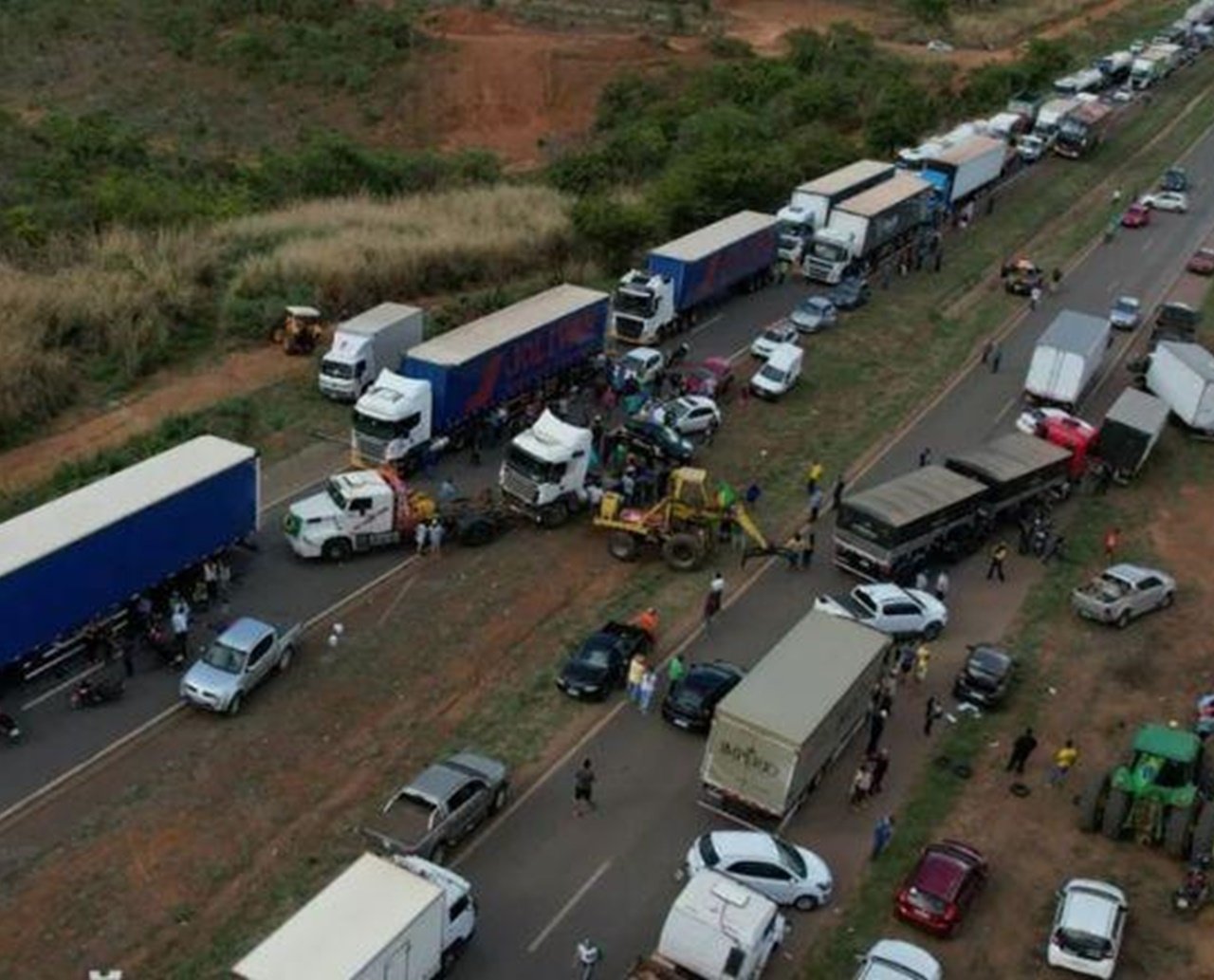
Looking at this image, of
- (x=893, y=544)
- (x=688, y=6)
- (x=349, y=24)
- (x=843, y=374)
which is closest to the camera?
(x=893, y=544)

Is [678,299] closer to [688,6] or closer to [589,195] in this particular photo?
[589,195]

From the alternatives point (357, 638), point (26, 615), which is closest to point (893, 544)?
point (357, 638)

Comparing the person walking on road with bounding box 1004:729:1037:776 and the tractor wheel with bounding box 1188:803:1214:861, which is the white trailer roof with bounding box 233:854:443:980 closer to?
the person walking on road with bounding box 1004:729:1037:776

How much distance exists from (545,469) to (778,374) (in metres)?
14.5

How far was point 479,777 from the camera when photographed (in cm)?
Answer: 2747

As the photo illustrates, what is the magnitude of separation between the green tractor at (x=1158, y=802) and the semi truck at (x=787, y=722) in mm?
5547

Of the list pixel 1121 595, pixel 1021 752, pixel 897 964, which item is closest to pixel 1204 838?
pixel 1021 752

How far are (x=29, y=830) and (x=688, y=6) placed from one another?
4494 inches

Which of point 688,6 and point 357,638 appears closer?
point 357,638

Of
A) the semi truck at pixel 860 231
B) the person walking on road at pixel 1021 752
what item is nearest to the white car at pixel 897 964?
the person walking on road at pixel 1021 752

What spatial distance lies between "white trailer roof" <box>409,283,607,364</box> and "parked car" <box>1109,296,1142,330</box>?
24987mm

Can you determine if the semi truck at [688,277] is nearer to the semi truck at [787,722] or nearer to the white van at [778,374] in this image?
the white van at [778,374]

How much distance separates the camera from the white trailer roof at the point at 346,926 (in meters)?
20.6

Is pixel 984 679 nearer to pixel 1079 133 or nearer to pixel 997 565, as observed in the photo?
pixel 997 565
